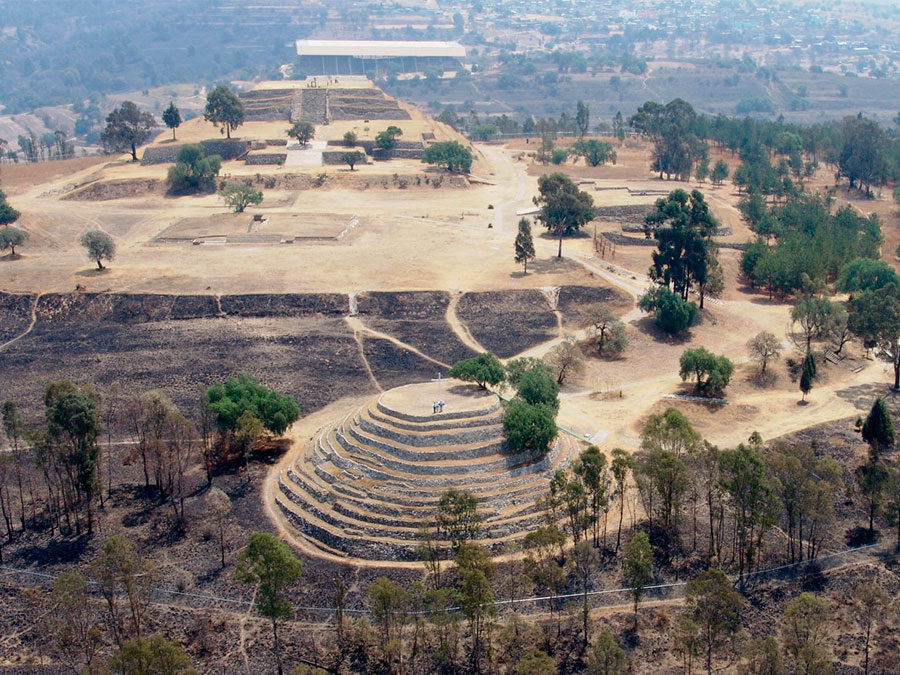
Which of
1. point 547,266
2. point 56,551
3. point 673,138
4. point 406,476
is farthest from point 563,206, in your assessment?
point 56,551

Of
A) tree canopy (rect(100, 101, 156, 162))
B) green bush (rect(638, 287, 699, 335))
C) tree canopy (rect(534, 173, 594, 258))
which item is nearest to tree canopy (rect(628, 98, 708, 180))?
tree canopy (rect(534, 173, 594, 258))

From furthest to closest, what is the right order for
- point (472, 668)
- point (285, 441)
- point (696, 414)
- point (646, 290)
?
point (646, 290) < point (696, 414) < point (285, 441) < point (472, 668)

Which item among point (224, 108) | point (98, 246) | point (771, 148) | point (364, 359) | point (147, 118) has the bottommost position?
point (364, 359)

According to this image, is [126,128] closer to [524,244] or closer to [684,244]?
[524,244]

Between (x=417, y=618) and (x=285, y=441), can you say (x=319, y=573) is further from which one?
(x=285, y=441)

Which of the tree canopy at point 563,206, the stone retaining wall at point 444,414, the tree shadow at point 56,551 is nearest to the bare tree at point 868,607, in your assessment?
the stone retaining wall at point 444,414

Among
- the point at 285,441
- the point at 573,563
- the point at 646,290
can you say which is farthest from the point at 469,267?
the point at 573,563

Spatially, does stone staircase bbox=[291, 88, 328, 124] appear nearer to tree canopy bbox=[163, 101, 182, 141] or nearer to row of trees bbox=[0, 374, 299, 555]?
tree canopy bbox=[163, 101, 182, 141]

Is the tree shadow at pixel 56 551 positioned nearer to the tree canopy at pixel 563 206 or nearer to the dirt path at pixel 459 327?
the dirt path at pixel 459 327
